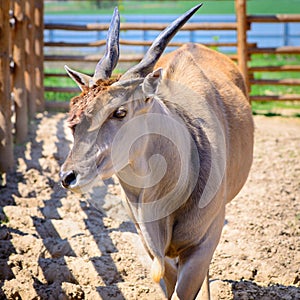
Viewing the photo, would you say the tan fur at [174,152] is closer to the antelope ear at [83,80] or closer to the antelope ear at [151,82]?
the antelope ear at [151,82]

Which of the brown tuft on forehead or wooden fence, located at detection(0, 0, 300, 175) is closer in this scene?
the brown tuft on forehead

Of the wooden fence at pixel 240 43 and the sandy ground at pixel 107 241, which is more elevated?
the wooden fence at pixel 240 43

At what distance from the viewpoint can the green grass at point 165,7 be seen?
18.6 metres

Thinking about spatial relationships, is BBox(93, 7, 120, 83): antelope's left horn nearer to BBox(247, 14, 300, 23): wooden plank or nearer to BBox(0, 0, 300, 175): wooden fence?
BBox(0, 0, 300, 175): wooden fence

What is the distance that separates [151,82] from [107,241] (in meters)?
2.22

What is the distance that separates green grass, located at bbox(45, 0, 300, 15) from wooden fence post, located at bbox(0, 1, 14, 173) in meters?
8.45

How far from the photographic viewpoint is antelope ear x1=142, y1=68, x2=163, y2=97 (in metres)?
3.30

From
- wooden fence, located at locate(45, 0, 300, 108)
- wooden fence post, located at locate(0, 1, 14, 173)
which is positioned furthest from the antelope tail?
wooden fence, located at locate(45, 0, 300, 108)

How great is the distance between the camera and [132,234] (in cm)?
543

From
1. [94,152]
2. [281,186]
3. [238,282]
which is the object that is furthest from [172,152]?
[281,186]

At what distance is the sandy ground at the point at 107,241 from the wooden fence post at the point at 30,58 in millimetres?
1633

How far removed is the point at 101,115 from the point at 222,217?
4.01 feet

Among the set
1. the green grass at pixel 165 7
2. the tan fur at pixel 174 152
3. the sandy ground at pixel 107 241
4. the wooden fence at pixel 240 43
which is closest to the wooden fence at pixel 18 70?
the sandy ground at pixel 107 241

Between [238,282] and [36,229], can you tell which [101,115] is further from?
[36,229]
